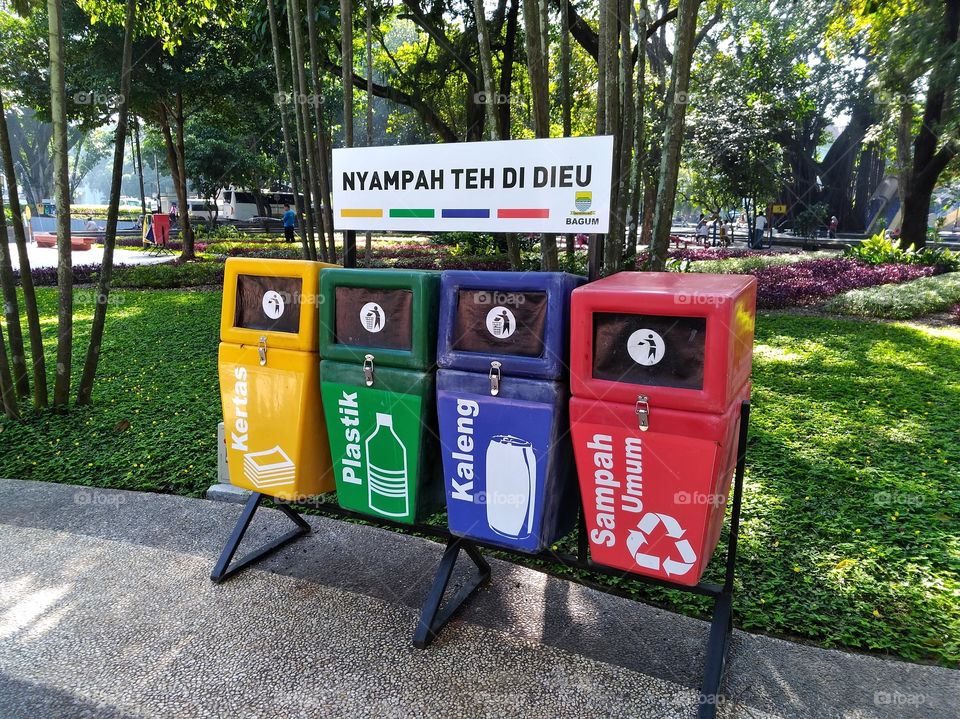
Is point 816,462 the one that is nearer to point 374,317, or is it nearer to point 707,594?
point 707,594

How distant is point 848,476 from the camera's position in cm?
425

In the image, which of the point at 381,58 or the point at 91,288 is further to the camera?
the point at 381,58

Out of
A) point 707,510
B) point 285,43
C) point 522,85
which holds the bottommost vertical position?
point 707,510

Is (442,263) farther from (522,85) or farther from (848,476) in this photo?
(848,476)

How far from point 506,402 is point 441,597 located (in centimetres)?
95

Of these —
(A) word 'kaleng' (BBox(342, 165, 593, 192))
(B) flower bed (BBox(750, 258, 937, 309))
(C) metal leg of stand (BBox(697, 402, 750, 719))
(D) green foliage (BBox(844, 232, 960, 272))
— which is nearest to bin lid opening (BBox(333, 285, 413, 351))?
(A) word 'kaleng' (BBox(342, 165, 593, 192))

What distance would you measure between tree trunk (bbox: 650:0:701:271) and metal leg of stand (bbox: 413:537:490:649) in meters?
2.95

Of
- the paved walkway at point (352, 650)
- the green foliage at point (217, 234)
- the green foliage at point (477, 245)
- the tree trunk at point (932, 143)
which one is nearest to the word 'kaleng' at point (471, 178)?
the paved walkway at point (352, 650)

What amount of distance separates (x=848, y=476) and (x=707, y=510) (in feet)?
8.03

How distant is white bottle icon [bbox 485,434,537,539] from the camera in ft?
8.66

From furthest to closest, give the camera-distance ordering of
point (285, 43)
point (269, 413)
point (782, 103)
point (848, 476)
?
point (782, 103) < point (285, 43) < point (848, 476) < point (269, 413)

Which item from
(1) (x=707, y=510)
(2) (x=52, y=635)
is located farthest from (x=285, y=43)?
(1) (x=707, y=510)

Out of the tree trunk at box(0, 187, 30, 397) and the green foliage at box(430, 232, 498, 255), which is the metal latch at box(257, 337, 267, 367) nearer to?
the tree trunk at box(0, 187, 30, 397)

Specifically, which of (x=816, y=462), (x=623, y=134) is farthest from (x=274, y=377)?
(x=623, y=134)
